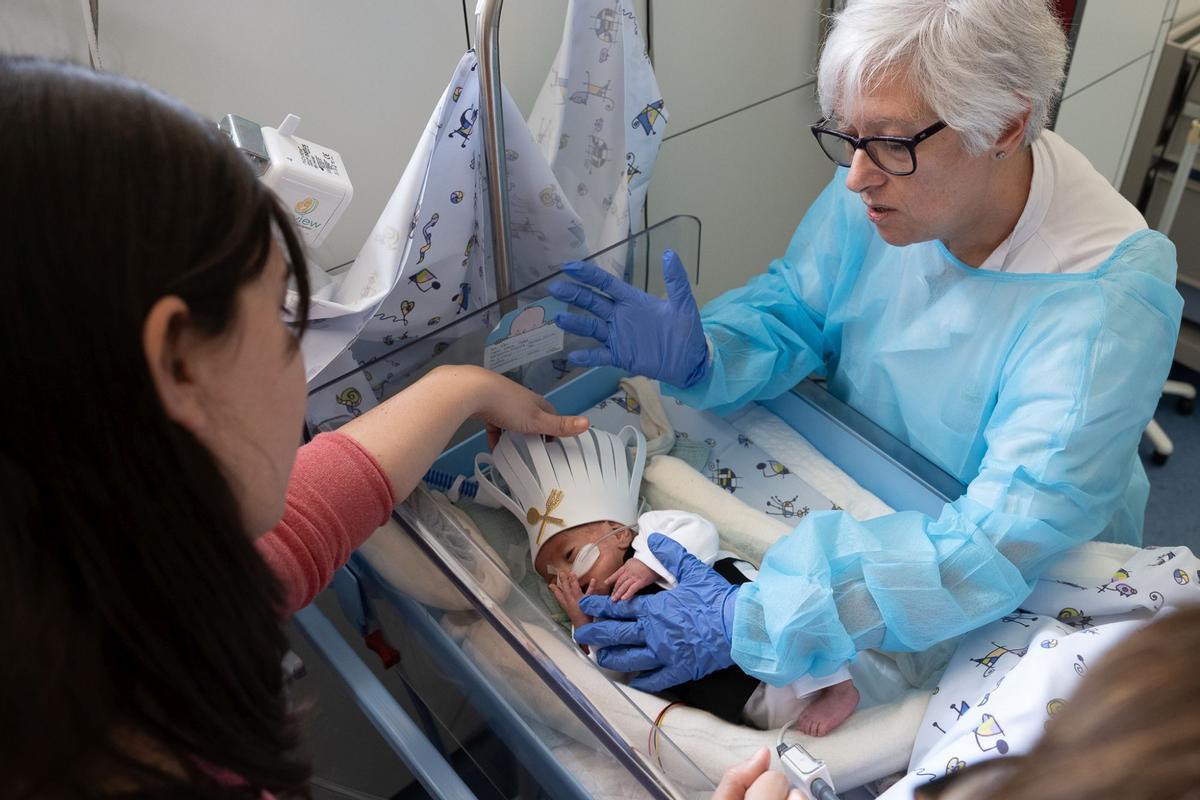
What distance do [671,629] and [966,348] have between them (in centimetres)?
62

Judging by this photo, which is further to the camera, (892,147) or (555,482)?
(555,482)

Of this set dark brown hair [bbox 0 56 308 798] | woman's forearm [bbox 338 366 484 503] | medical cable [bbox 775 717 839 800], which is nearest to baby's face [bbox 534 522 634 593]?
woman's forearm [bbox 338 366 484 503]

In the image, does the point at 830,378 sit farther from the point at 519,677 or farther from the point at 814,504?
the point at 519,677

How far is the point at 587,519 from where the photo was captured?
4.91 ft

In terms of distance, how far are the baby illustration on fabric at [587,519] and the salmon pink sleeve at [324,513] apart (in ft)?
1.08

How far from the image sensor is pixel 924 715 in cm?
123

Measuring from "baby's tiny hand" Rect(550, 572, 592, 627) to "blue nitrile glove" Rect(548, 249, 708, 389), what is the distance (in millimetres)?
359

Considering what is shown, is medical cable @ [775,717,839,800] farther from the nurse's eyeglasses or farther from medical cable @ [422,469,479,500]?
the nurse's eyeglasses

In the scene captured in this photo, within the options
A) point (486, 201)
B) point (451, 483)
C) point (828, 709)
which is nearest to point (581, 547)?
point (451, 483)

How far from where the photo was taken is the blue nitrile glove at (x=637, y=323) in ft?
5.14

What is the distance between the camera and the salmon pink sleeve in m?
1.07

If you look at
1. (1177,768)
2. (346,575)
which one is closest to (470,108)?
(346,575)

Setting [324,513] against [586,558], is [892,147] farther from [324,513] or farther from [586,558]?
[324,513]

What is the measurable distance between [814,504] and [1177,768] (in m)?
1.06
